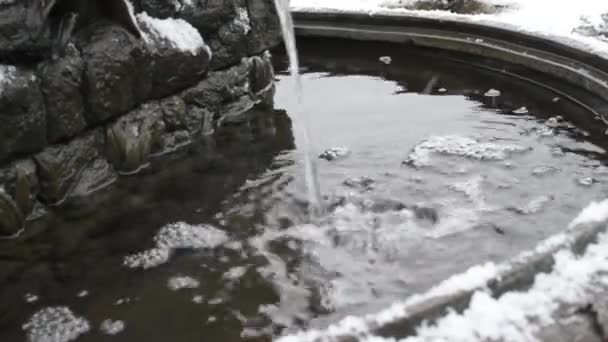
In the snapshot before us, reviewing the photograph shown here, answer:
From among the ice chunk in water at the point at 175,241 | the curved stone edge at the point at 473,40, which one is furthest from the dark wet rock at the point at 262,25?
the ice chunk in water at the point at 175,241

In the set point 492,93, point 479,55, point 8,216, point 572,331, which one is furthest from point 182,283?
point 479,55

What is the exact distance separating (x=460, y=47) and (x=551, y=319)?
14.7 feet

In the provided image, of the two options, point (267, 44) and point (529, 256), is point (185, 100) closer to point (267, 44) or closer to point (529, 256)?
point (267, 44)

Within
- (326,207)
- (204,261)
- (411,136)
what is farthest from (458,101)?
(204,261)

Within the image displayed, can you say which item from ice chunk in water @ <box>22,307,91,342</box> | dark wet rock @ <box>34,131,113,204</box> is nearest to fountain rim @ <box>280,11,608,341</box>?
ice chunk in water @ <box>22,307,91,342</box>

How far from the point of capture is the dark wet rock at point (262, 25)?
5.97 metres

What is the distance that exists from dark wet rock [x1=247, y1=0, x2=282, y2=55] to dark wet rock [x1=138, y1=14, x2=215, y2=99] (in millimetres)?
668

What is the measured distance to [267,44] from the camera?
6176 mm

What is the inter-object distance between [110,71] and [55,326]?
6.16ft

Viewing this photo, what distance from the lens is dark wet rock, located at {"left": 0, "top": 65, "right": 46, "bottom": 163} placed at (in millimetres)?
3945

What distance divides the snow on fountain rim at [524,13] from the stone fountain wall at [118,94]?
1.84 meters

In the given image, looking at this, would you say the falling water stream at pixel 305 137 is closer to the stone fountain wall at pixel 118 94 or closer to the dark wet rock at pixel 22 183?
the stone fountain wall at pixel 118 94

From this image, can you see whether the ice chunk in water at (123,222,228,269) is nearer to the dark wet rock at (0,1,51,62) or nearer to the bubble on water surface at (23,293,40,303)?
the bubble on water surface at (23,293,40,303)

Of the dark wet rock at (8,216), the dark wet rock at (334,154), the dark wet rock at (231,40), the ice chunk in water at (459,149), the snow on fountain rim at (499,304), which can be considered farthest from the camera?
the dark wet rock at (231,40)
